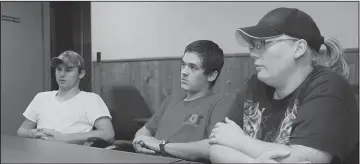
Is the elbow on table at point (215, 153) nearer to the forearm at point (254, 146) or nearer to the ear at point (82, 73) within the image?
the forearm at point (254, 146)

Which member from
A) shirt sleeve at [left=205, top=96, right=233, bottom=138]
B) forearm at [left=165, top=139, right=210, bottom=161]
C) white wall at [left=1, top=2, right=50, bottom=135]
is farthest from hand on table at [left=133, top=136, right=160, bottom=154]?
white wall at [left=1, top=2, right=50, bottom=135]

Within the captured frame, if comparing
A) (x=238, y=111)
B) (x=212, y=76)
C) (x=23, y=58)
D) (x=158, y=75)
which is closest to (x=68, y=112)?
(x=158, y=75)

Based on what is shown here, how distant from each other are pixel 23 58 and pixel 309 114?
2500 mm

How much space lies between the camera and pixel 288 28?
1.46 meters

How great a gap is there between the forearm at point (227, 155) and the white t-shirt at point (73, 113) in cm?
119

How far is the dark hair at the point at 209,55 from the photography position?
6.46 ft

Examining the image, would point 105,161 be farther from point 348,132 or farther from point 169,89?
point 169,89

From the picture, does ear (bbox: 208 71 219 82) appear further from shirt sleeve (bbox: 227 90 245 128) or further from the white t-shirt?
the white t-shirt

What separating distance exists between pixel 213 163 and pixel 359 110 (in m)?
0.69

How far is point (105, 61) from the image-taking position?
8.56 feet

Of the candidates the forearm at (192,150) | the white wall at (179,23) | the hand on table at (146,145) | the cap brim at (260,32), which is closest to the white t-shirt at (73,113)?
the white wall at (179,23)

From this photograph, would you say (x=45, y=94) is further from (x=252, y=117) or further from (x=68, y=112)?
(x=252, y=117)

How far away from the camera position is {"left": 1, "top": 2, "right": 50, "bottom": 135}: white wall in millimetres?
2877

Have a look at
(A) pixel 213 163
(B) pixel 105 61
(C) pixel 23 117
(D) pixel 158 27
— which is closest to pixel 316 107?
(A) pixel 213 163
